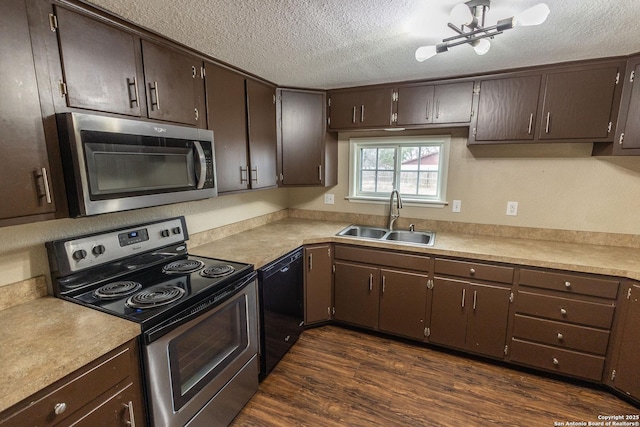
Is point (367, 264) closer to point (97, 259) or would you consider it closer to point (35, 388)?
point (97, 259)

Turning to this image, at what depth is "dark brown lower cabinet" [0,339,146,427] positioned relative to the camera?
3.00 feet

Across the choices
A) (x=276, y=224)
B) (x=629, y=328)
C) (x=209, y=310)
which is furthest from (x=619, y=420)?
(x=276, y=224)

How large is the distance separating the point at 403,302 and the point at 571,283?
3.64 ft

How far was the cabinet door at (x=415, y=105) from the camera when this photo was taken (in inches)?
97.3

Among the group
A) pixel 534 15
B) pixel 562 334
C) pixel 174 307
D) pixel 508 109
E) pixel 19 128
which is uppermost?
pixel 534 15

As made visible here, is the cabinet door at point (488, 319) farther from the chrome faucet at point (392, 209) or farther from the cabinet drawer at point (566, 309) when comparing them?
the chrome faucet at point (392, 209)

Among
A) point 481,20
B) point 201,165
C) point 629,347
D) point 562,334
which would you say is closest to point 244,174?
point 201,165

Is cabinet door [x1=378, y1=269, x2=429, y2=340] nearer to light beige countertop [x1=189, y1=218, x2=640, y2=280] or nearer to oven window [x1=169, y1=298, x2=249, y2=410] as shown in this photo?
light beige countertop [x1=189, y1=218, x2=640, y2=280]

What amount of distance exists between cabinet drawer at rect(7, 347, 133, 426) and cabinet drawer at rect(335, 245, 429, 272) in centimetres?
172

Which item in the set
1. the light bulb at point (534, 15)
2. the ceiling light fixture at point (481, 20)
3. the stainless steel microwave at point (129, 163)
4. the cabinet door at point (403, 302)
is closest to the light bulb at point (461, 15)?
the ceiling light fixture at point (481, 20)

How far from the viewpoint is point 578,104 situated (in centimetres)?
209

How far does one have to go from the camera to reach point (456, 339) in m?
2.33

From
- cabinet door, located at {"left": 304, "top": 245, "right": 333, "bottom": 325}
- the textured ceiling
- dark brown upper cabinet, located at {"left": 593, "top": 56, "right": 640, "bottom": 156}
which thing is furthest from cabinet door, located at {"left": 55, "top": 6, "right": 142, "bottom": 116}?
dark brown upper cabinet, located at {"left": 593, "top": 56, "right": 640, "bottom": 156}

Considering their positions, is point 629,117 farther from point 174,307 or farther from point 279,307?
point 174,307
